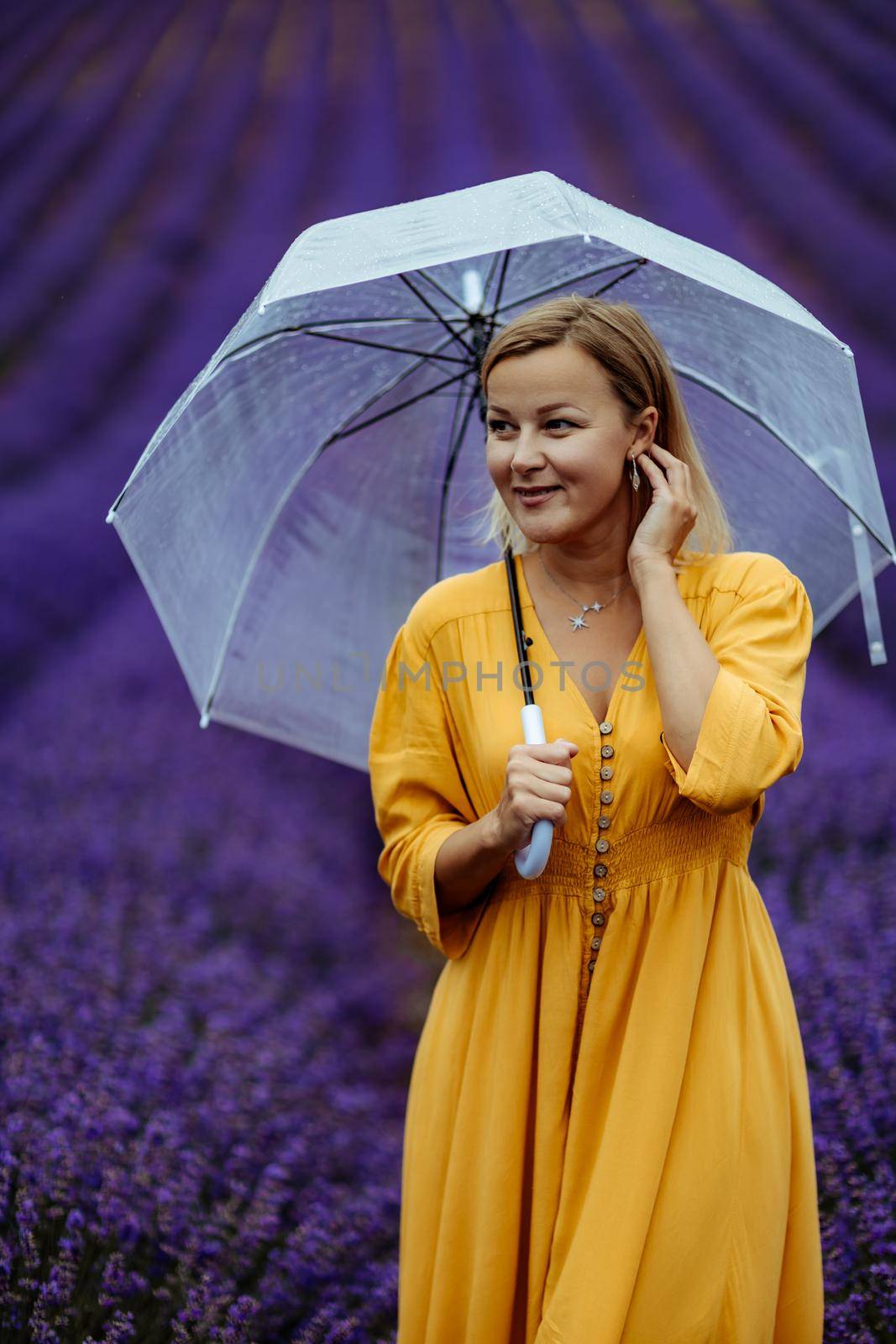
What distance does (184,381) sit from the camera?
9.06 ft

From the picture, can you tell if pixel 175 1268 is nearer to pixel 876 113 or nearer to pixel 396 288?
pixel 396 288

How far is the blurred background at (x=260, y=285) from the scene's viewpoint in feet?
8.55

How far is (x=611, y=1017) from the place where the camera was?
1.38m

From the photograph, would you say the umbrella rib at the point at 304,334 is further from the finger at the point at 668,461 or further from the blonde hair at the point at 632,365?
the finger at the point at 668,461

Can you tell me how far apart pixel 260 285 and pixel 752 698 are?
1870mm

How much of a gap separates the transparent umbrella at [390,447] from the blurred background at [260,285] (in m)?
0.97

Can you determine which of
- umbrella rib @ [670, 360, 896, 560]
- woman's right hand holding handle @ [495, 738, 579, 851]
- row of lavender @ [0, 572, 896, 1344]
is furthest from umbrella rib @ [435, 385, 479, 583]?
row of lavender @ [0, 572, 896, 1344]

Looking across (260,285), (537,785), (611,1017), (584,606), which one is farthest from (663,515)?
(260,285)

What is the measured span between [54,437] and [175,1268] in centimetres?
171

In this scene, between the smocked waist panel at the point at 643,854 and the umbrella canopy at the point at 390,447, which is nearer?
the smocked waist panel at the point at 643,854

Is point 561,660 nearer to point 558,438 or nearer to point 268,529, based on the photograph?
point 558,438

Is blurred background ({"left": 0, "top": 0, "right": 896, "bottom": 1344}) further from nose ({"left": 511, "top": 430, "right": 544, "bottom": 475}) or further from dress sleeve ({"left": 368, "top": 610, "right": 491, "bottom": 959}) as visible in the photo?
→ nose ({"left": 511, "top": 430, "right": 544, "bottom": 475})

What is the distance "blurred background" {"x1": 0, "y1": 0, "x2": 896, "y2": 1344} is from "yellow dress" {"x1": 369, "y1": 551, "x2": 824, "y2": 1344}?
1.09 m

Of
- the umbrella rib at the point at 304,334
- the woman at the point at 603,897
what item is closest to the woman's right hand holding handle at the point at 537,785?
the woman at the point at 603,897
